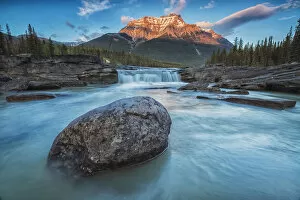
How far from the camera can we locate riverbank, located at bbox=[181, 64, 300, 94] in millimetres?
16266

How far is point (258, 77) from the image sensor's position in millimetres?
21547

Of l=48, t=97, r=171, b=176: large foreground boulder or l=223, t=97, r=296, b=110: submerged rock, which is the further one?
l=223, t=97, r=296, b=110: submerged rock

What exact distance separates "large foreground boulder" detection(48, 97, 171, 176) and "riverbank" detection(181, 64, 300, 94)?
58.2 ft

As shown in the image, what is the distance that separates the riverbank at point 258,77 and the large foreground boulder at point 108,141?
17725mm

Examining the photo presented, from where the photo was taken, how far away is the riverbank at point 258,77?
640 inches

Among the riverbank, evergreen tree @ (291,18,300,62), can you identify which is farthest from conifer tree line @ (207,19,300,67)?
the riverbank

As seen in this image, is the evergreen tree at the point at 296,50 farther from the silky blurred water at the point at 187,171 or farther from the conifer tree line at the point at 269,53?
the silky blurred water at the point at 187,171

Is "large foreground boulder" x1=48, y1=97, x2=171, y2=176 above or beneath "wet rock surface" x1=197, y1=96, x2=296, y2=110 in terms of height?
above

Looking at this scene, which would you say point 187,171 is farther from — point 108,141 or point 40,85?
point 40,85

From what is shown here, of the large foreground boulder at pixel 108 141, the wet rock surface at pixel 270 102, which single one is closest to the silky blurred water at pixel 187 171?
the large foreground boulder at pixel 108 141

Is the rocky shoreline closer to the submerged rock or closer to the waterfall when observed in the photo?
the waterfall

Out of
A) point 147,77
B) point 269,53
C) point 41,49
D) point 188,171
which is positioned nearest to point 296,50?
point 269,53

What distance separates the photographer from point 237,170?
3260mm

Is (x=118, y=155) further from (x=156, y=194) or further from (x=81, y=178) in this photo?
(x=156, y=194)
